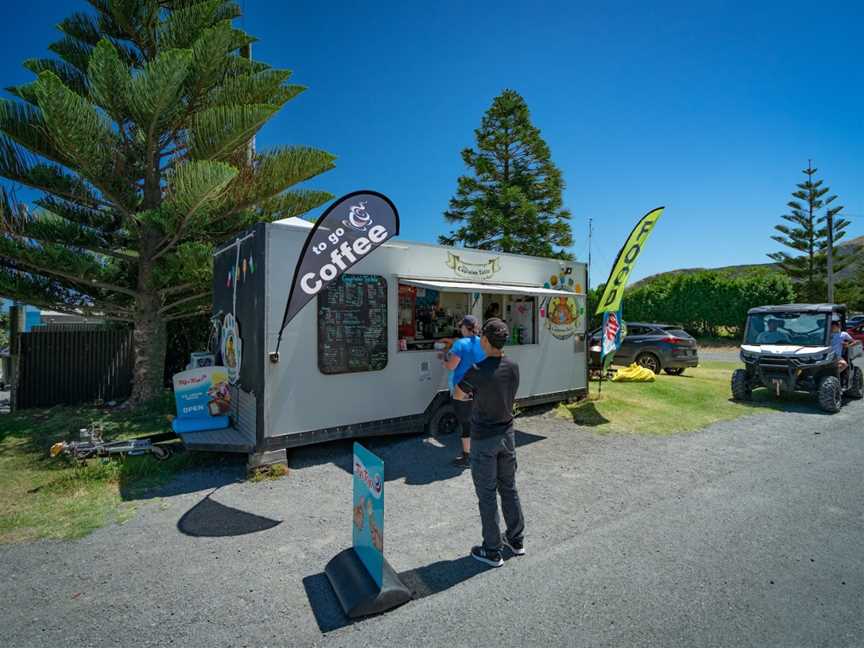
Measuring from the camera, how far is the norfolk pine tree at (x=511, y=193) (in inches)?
915

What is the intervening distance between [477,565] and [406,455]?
8.95 feet

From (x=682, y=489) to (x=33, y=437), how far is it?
8742mm

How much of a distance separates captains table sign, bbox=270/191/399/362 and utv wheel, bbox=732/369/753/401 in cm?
843

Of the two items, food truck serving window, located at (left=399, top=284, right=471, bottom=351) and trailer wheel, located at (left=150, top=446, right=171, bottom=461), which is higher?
food truck serving window, located at (left=399, top=284, right=471, bottom=351)

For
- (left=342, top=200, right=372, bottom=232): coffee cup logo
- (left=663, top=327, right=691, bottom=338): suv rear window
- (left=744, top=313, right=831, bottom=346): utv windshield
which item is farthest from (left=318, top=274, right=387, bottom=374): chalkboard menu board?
(left=663, top=327, right=691, bottom=338): suv rear window

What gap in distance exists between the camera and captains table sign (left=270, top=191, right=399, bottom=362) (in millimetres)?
4828

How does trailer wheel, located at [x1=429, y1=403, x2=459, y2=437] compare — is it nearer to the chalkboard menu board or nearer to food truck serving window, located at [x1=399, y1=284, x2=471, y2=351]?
food truck serving window, located at [x1=399, y1=284, x2=471, y2=351]

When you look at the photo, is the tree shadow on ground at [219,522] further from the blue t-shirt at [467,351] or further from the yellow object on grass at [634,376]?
the yellow object on grass at [634,376]

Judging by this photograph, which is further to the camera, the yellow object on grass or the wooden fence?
the yellow object on grass

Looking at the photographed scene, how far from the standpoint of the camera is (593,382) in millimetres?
11680

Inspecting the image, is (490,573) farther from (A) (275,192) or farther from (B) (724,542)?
(A) (275,192)

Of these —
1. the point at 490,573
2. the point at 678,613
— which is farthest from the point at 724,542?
the point at 490,573

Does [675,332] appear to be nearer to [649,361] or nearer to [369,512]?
[649,361]

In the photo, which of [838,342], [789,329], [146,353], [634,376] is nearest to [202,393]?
[146,353]
